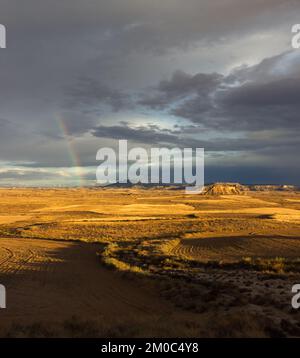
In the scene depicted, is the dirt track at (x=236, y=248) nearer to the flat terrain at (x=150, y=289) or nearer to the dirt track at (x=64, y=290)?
the flat terrain at (x=150, y=289)

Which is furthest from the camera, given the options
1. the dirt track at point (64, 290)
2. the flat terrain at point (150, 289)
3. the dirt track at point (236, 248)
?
the dirt track at point (236, 248)

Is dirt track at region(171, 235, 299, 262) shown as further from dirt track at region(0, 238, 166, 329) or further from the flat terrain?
dirt track at region(0, 238, 166, 329)

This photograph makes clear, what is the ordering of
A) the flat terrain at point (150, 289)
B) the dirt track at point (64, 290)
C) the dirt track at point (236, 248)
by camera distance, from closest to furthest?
1. the flat terrain at point (150, 289)
2. the dirt track at point (64, 290)
3. the dirt track at point (236, 248)

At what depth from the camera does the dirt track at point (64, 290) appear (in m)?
13.8

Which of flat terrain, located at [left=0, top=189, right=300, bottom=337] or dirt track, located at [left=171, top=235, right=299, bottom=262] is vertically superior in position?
flat terrain, located at [left=0, top=189, right=300, bottom=337]

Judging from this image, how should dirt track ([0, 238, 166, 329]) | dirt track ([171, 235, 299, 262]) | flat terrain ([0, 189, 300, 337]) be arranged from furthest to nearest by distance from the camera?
1. dirt track ([171, 235, 299, 262])
2. dirt track ([0, 238, 166, 329])
3. flat terrain ([0, 189, 300, 337])

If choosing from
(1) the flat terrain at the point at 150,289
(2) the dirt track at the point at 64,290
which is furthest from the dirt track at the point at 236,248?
(2) the dirt track at the point at 64,290

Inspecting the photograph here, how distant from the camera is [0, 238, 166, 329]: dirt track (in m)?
13.8

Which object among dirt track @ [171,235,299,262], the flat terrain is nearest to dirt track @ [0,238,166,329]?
the flat terrain

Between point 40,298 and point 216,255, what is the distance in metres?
14.3

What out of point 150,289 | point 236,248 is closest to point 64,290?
point 150,289

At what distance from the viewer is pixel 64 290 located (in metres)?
17.3

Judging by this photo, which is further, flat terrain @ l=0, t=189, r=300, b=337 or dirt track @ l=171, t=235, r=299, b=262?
dirt track @ l=171, t=235, r=299, b=262
